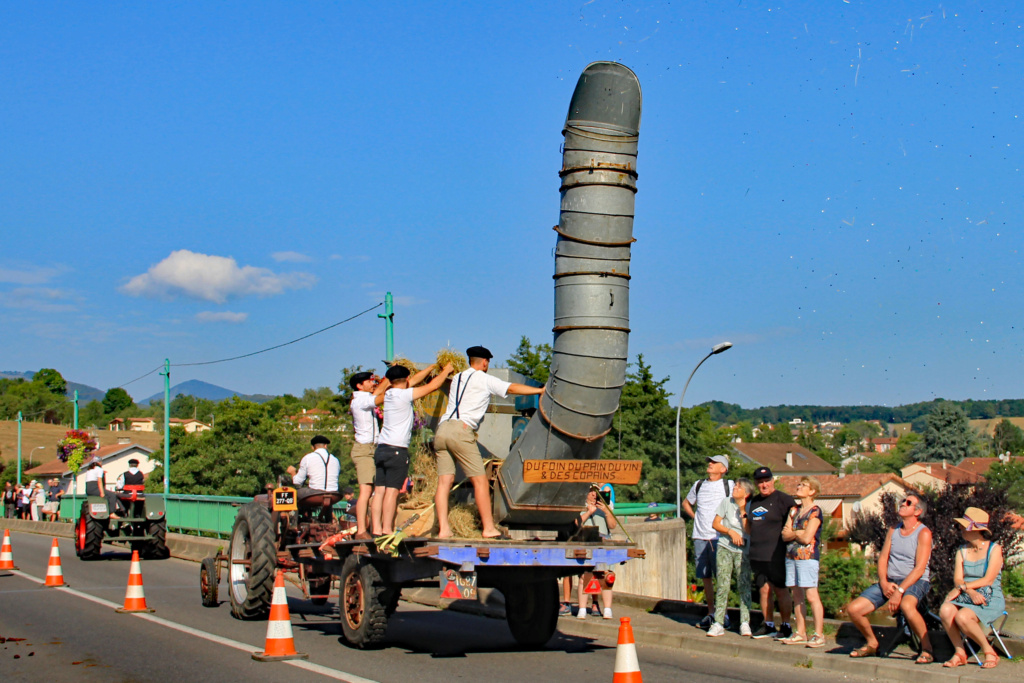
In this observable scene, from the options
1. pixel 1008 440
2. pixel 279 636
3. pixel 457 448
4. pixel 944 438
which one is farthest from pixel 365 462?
pixel 1008 440

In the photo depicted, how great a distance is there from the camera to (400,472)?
9.62 metres

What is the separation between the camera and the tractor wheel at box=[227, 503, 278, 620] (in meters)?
11.5

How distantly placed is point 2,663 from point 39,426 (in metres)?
155

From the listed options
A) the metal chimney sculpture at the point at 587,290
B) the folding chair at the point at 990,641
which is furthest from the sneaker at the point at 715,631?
the folding chair at the point at 990,641

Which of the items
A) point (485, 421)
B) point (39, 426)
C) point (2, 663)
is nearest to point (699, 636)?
point (485, 421)

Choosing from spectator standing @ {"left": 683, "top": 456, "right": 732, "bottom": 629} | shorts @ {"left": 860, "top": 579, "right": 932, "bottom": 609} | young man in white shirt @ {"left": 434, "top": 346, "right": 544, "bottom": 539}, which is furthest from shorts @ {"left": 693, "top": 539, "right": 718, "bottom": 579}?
young man in white shirt @ {"left": 434, "top": 346, "right": 544, "bottom": 539}

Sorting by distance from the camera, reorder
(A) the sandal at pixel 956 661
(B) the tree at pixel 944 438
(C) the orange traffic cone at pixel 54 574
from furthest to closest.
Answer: (B) the tree at pixel 944 438
(C) the orange traffic cone at pixel 54 574
(A) the sandal at pixel 956 661

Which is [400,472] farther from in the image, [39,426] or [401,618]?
[39,426]

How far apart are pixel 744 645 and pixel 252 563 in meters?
5.48

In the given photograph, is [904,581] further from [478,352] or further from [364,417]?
[364,417]

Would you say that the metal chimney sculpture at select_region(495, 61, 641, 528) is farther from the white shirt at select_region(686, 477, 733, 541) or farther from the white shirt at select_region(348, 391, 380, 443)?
the white shirt at select_region(686, 477, 733, 541)

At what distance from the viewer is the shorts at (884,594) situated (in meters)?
8.72

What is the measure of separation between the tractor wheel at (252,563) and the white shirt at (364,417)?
2.04 meters

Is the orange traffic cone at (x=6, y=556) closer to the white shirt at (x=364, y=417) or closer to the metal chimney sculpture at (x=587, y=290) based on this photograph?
the white shirt at (x=364, y=417)
